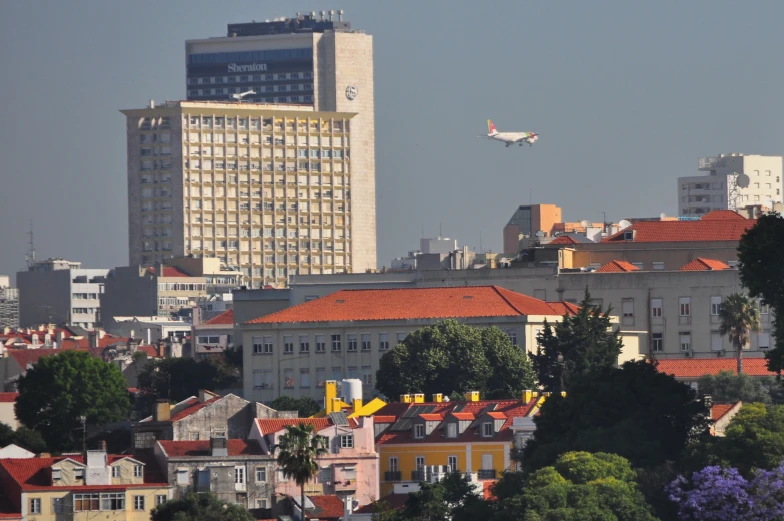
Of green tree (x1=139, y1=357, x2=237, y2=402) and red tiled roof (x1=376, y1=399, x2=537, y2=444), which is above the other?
green tree (x1=139, y1=357, x2=237, y2=402)

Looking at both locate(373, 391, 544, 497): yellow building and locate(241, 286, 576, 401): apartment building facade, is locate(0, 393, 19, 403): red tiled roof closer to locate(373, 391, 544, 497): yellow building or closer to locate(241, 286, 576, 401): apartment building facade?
locate(241, 286, 576, 401): apartment building facade

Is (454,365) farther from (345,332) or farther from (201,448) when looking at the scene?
(201,448)

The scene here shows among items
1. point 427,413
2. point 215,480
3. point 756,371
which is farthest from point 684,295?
point 215,480

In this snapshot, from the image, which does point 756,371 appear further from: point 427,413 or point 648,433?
point 648,433

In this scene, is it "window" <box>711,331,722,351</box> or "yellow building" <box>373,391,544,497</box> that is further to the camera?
"window" <box>711,331,722,351</box>

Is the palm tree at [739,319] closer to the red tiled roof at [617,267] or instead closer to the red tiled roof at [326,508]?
the red tiled roof at [617,267]

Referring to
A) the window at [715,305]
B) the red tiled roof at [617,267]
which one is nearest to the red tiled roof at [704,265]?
the window at [715,305]

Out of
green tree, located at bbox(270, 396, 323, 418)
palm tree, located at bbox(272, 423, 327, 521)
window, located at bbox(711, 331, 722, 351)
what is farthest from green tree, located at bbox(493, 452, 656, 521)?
window, located at bbox(711, 331, 722, 351)
